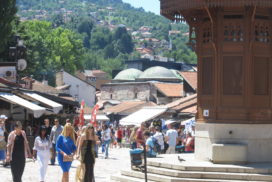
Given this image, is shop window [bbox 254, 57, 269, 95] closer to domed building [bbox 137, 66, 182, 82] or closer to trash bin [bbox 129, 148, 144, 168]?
trash bin [bbox 129, 148, 144, 168]

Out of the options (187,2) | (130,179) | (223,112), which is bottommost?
(130,179)

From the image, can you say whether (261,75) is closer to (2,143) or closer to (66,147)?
(66,147)

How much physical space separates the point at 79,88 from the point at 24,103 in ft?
245

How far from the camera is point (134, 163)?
16.5 m

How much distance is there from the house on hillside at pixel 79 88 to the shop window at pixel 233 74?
83.2m

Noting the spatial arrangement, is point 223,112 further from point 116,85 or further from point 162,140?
point 116,85

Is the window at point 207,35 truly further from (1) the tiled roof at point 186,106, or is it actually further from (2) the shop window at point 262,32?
(1) the tiled roof at point 186,106

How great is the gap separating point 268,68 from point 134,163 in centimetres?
393

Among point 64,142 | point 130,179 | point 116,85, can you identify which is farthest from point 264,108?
point 116,85

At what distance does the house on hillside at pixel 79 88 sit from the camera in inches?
3915

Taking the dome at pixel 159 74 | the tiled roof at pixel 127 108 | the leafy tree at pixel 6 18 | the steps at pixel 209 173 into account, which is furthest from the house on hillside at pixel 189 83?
the steps at pixel 209 173

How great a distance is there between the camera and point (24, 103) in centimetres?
2609

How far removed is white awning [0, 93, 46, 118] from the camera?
25630 millimetres

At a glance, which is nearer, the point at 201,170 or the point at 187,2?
the point at 201,170
